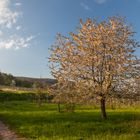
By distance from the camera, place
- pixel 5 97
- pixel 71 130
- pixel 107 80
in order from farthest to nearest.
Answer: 1. pixel 5 97
2. pixel 107 80
3. pixel 71 130

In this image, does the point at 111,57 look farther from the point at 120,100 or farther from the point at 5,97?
the point at 5,97

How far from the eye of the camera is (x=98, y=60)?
43.3 m

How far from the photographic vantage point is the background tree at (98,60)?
4266 cm

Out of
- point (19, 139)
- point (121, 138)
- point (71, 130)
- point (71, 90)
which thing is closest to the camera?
point (121, 138)

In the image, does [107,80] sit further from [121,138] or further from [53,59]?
[121,138]

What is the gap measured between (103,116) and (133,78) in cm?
625

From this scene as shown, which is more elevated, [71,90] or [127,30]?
[127,30]

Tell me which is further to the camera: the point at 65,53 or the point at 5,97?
the point at 5,97

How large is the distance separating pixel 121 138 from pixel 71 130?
7.19 meters

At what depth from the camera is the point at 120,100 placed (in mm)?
43625

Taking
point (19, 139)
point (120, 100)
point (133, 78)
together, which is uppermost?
point (133, 78)

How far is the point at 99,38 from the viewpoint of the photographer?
44.1 meters

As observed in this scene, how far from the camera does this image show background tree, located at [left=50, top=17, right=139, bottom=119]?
4266 centimetres

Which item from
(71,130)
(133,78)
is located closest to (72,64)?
(133,78)
